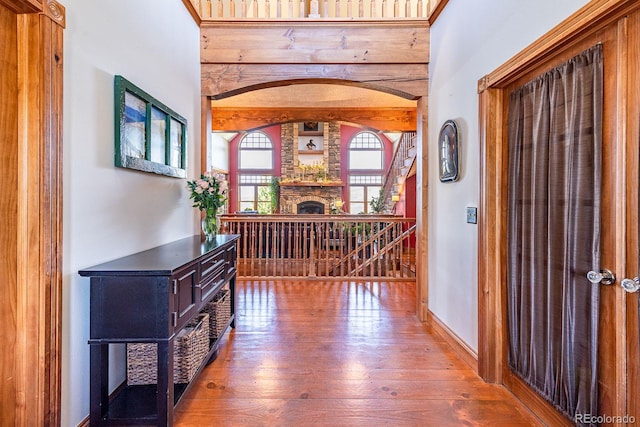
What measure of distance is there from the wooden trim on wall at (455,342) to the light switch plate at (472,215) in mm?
927

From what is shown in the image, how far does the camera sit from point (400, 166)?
859 centimetres

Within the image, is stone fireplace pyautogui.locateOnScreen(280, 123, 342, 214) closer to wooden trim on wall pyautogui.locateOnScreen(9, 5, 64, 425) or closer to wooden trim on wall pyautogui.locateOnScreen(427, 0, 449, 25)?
wooden trim on wall pyautogui.locateOnScreen(427, 0, 449, 25)

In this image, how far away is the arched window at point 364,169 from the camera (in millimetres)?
11867

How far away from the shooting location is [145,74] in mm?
2123

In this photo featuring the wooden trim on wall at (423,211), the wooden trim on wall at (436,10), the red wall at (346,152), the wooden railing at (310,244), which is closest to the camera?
A: the wooden trim on wall at (436,10)

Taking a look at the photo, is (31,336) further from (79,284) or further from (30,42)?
(30,42)

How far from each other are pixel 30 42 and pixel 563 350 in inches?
108

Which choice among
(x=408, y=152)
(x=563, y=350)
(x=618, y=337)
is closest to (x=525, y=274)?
(x=563, y=350)

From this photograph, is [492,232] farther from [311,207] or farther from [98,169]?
[311,207]

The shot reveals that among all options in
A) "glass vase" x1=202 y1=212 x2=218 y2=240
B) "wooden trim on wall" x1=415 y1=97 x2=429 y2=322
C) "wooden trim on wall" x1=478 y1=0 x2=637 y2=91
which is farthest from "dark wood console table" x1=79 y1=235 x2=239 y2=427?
"wooden trim on wall" x1=415 y1=97 x2=429 y2=322

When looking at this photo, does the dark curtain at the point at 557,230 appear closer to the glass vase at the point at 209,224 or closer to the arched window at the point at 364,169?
the glass vase at the point at 209,224

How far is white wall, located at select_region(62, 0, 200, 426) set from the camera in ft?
4.79

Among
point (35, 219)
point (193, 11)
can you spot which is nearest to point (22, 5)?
point (35, 219)

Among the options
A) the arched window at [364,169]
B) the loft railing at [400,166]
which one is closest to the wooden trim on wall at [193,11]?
the loft railing at [400,166]
